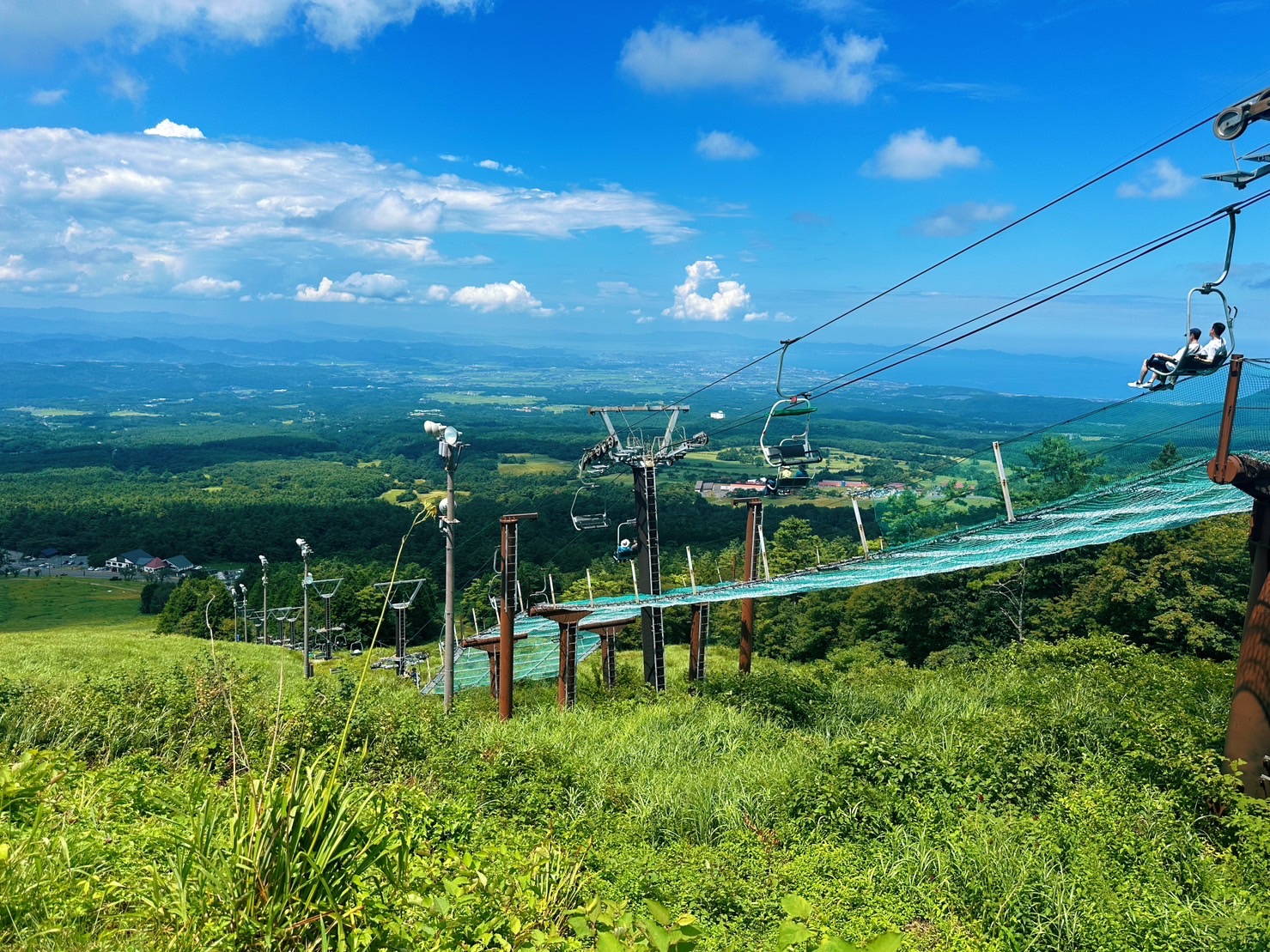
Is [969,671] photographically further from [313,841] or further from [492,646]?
[313,841]

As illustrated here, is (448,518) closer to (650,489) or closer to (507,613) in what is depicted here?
(507,613)

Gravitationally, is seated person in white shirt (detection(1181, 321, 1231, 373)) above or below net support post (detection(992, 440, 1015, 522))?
above

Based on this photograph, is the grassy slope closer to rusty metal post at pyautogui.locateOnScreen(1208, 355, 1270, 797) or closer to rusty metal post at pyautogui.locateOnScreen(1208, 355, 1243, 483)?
rusty metal post at pyautogui.locateOnScreen(1208, 355, 1270, 797)

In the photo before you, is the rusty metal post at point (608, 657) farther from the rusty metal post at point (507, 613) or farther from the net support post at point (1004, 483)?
the net support post at point (1004, 483)

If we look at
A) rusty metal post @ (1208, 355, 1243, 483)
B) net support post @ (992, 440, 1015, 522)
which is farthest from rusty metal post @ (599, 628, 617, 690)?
rusty metal post @ (1208, 355, 1243, 483)

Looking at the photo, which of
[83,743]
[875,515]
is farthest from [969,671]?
[83,743]

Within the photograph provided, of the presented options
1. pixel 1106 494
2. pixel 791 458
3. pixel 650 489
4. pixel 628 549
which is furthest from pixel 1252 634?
pixel 628 549

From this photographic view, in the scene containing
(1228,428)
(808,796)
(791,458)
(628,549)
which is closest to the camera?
(1228,428)
